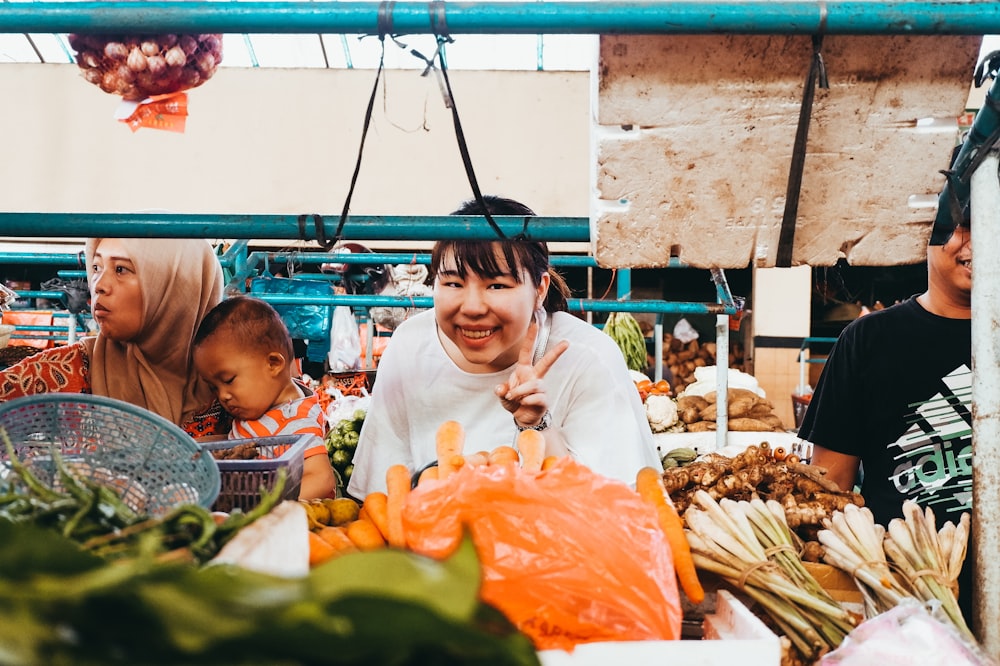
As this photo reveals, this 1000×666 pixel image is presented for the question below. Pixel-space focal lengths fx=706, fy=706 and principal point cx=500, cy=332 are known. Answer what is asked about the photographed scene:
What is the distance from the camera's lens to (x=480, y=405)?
9.71 feet

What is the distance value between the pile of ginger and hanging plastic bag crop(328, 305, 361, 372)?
4.87m

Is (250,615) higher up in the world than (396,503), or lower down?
higher up

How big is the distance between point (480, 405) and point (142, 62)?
5.68ft

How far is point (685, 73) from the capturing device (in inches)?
61.4

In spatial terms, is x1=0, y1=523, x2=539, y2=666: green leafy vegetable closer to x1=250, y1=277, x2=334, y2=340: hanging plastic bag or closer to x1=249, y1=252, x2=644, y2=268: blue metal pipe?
x1=249, y1=252, x2=644, y2=268: blue metal pipe

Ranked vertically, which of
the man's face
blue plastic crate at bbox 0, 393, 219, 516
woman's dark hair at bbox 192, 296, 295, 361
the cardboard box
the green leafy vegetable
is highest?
the man's face

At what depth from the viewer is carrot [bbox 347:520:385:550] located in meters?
1.81

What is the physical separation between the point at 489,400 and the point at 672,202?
1487 mm

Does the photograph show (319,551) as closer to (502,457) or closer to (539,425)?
(502,457)

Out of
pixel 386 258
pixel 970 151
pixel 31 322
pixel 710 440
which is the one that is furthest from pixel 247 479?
pixel 31 322

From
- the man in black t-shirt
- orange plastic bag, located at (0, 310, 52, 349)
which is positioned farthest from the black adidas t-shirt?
orange plastic bag, located at (0, 310, 52, 349)

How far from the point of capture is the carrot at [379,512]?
1901 mm

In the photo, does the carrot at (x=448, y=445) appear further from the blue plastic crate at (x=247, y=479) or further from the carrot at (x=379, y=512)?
the blue plastic crate at (x=247, y=479)

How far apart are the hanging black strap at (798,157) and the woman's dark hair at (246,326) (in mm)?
1950
